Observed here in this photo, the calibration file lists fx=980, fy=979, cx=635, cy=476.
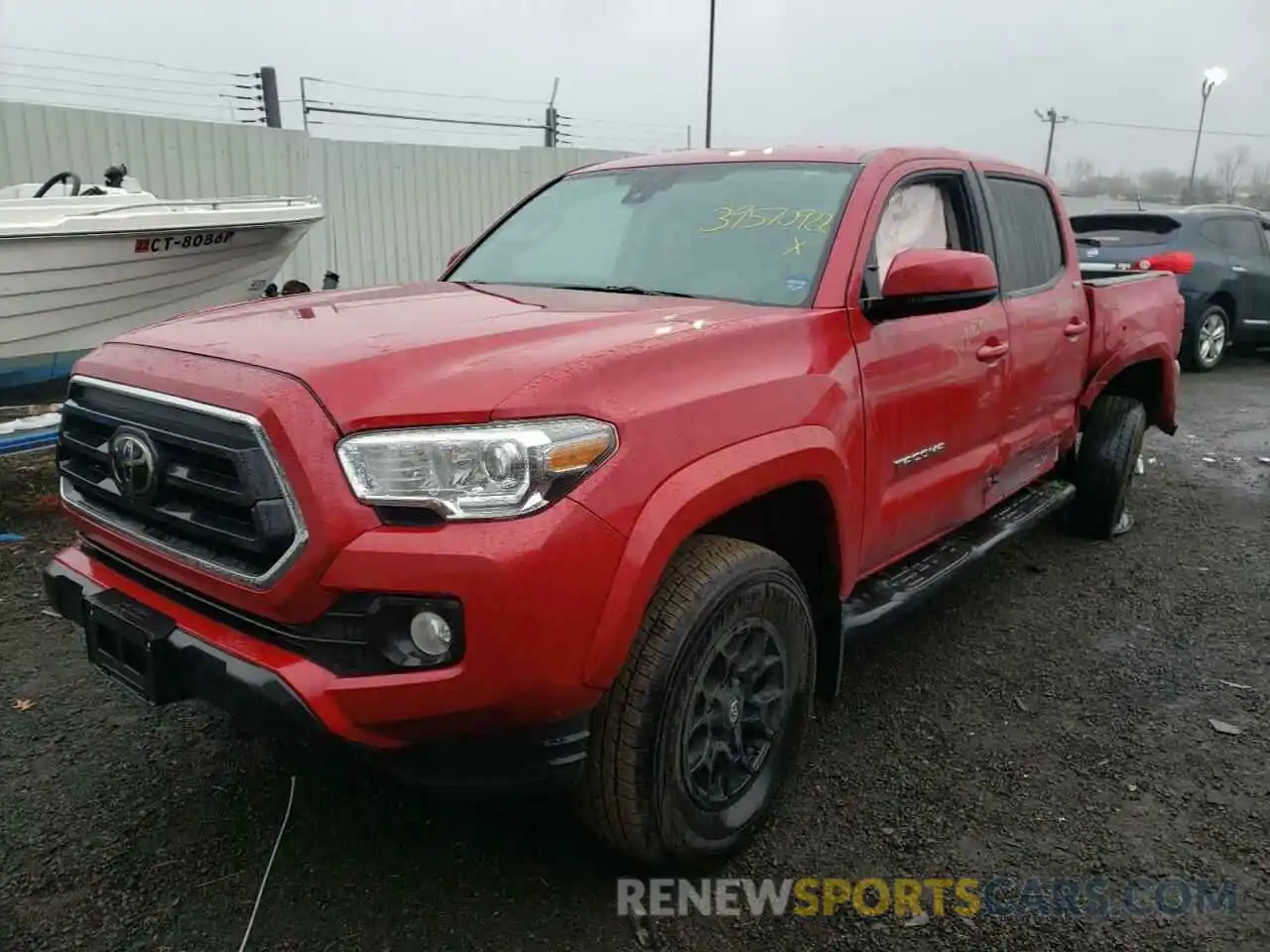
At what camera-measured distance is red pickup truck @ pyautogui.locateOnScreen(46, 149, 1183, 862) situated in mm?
1915

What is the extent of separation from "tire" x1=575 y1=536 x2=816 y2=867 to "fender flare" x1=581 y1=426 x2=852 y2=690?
88 mm

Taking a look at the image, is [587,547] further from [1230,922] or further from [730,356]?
[1230,922]

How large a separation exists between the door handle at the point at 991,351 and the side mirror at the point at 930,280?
21.1 inches

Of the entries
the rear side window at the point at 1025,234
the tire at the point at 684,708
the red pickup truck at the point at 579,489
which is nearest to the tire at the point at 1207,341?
the rear side window at the point at 1025,234

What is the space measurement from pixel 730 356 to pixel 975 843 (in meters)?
1.48

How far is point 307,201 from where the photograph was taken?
25.4 ft

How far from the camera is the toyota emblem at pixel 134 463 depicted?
2.20m

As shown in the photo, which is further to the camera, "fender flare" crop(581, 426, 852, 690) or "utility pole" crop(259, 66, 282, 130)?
"utility pole" crop(259, 66, 282, 130)

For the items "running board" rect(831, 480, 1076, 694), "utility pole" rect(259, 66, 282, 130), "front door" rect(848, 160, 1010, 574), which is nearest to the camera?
"front door" rect(848, 160, 1010, 574)

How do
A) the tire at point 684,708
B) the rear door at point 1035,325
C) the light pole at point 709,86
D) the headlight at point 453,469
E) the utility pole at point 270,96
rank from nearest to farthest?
1. the headlight at point 453,469
2. the tire at point 684,708
3. the rear door at point 1035,325
4. the utility pole at point 270,96
5. the light pole at point 709,86

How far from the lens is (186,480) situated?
213cm

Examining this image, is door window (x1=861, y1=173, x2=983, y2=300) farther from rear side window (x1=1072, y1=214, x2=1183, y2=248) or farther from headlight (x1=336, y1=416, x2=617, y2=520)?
rear side window (x1=1072, y1=214, x2=1183, y2=248)

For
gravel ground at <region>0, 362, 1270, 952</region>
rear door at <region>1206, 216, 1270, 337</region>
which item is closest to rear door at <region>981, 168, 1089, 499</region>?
gravel ground at <region>0, 362, 1270, 952</region>

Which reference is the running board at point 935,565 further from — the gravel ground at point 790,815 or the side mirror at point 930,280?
the side mirror at point 930,280
